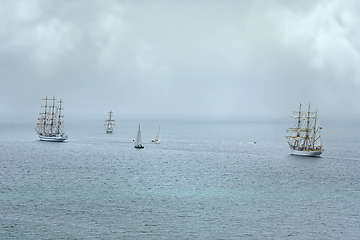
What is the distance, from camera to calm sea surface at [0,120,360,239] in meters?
56.9

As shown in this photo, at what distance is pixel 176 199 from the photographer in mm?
73375

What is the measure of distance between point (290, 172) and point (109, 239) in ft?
215

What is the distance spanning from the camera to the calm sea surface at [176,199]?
56875 mm

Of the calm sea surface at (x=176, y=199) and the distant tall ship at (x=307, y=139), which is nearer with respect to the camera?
the calm sea surface at (x=176, y=199)

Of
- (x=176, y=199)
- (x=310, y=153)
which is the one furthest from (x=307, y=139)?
(x=176, y=199)

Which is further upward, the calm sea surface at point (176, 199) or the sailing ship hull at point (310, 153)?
the sailing ship hull at point (310, 153)

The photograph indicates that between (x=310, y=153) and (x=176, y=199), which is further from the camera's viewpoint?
(x=310, y=153)

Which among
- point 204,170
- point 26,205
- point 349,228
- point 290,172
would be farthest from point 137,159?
point 349,228

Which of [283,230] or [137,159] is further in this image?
[137,159]

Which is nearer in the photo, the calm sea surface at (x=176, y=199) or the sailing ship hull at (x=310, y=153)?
the calm sea surface at (x=176, y=199)

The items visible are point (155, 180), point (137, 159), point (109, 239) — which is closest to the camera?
point (109, 239)

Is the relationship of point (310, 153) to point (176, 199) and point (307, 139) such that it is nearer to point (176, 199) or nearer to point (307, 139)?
point (307, 139)

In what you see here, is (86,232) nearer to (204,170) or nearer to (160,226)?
(160,226)

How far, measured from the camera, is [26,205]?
218 ft
